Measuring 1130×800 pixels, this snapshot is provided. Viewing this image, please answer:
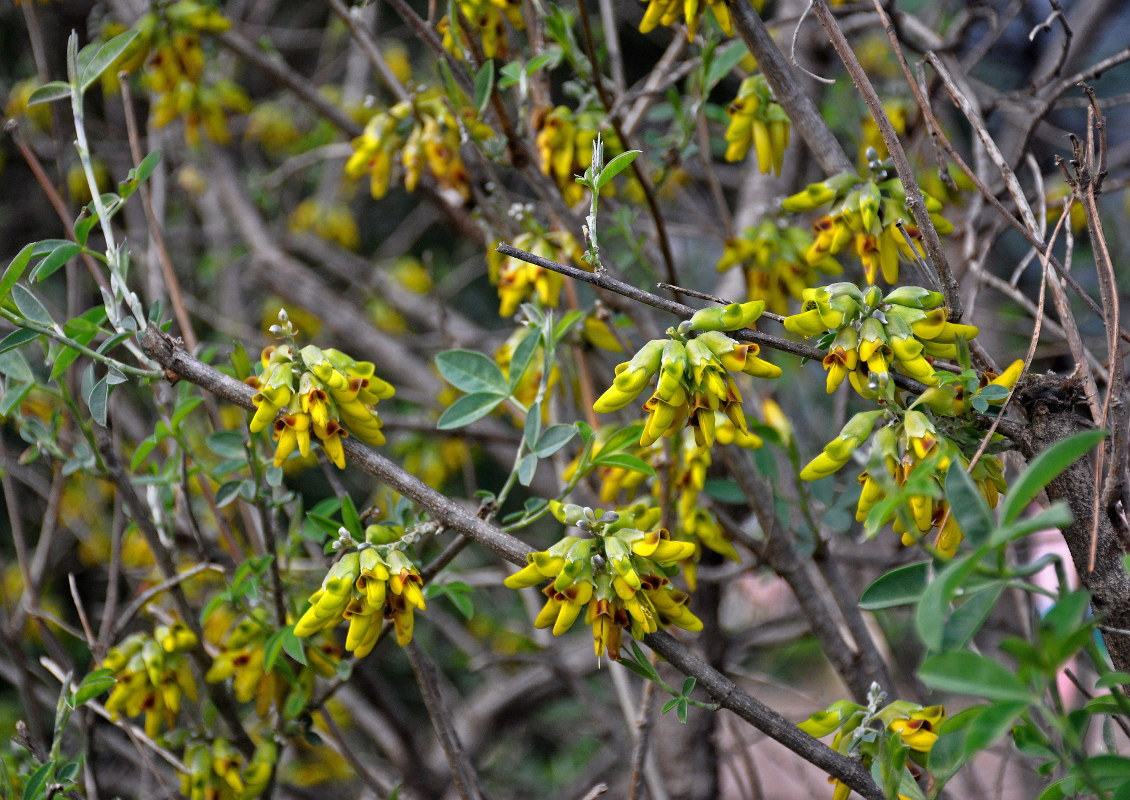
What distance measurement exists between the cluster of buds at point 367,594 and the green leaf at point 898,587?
1.71 ft

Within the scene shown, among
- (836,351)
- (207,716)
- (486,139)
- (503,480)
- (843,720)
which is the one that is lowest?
(503,480)

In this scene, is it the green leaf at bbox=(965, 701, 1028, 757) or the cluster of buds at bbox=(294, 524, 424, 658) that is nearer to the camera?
the green leaf at bbox=(965, 701, 1028, 757)

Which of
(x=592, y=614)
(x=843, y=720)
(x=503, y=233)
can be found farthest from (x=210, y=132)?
(x=843, y=720)

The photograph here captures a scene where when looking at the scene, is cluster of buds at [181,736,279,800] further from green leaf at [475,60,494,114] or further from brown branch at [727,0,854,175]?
brown branch at [727,0,854,175]

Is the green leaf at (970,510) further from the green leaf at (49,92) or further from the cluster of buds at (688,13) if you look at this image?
the green leaf at (49,92)

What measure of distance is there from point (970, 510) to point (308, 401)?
741mm

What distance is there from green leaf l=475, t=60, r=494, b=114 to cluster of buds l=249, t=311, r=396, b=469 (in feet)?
1.71

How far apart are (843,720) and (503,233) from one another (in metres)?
1.12

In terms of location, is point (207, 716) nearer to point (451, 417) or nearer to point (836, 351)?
point (451, 417)

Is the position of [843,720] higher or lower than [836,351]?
lower

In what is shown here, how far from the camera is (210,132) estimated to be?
8.40ft

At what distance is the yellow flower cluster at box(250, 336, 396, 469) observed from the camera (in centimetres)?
104

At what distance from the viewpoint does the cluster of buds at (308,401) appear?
1.04 metres

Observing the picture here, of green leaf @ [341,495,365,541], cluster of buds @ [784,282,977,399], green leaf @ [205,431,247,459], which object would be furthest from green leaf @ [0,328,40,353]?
cluster of buds @ [784,282,977,399]
